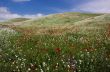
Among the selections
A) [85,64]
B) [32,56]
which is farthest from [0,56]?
[85,64]

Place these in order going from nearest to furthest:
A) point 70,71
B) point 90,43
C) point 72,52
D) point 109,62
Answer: point 70,71 → point 109,62 → point 72,52 → point 90,43

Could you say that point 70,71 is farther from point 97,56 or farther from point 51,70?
point 97,56

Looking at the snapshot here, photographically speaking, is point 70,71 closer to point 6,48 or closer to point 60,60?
point 60,60

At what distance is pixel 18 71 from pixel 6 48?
16.3 feet

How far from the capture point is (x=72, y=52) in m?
14.6

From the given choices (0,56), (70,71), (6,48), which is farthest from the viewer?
(6,48)

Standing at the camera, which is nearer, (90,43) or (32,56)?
(32,56)

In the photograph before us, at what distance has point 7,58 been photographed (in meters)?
13.6

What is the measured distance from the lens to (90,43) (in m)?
17.8

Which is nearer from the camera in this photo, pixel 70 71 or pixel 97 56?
pixel 70 71

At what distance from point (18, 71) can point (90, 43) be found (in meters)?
7.47

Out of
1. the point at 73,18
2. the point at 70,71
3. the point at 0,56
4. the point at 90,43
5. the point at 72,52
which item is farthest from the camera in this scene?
the point at 73,18

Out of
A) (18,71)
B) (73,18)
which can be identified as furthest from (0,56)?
(73,18)

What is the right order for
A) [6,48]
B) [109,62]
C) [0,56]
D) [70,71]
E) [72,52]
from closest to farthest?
[70,71] < [109,62] < [0,56] < [72,52] < [6,48]
